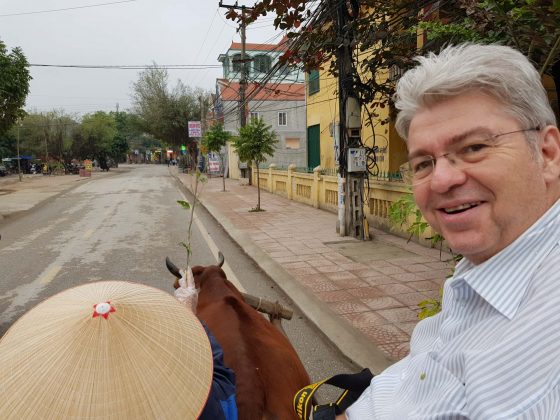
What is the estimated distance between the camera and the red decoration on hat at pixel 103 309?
1.11 m

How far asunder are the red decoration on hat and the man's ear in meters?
1.19

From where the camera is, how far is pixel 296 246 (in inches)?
309

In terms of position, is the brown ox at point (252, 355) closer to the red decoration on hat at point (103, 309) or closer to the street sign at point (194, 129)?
the red decoration on hat at point (103, 309)

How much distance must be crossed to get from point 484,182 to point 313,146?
1665 cm

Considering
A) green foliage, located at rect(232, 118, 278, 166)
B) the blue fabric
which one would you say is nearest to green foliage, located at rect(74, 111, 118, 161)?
green foliage, located at rect(232, 118, 278, 166)

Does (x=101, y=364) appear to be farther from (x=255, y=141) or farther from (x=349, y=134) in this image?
(x=255, y=141)

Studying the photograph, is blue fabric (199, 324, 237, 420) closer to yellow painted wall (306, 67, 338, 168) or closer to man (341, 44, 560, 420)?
man (341, 44, 560, 420)

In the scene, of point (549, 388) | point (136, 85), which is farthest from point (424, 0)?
point (136, 85)

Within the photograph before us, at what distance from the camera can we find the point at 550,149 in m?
1.10

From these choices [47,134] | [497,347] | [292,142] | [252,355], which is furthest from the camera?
[47,134]

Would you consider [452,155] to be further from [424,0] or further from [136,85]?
[136,85]

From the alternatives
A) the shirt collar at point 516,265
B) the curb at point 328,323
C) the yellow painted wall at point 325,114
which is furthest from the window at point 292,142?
the shirt collar at point 516,265

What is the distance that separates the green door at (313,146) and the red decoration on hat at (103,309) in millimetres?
15814

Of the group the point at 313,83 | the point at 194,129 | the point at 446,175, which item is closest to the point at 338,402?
the point at 446,175
